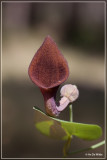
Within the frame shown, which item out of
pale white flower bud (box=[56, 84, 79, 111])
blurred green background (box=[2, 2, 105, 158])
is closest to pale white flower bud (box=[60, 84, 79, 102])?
pale white flower bud (box=[56, 84, 79, 111])

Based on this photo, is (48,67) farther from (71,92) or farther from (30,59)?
(30,59)

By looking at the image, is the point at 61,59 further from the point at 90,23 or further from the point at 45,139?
the point at 90,23

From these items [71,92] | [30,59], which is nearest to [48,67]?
[71,92]

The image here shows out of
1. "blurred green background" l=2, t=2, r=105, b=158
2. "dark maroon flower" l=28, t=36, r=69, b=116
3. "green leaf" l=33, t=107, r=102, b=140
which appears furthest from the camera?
"blurred green background" l=2, t=2, r=105, b=158

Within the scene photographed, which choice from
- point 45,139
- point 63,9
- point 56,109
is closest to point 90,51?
point 63,9

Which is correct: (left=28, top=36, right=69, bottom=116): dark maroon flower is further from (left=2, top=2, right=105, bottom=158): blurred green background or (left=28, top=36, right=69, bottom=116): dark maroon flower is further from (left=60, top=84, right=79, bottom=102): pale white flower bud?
(left=2, top=2, right=105, bottom=158): blurred green background

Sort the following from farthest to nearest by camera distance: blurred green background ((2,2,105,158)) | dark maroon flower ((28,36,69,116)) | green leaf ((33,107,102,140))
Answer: blurred green background ((2,2,105,158))
green leaf ((33,107,102,140))
dark maroon flower ((28,36,69,116))

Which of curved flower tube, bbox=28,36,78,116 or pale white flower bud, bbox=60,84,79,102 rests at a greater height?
curved flower tube, bbox=28,36,78,116
